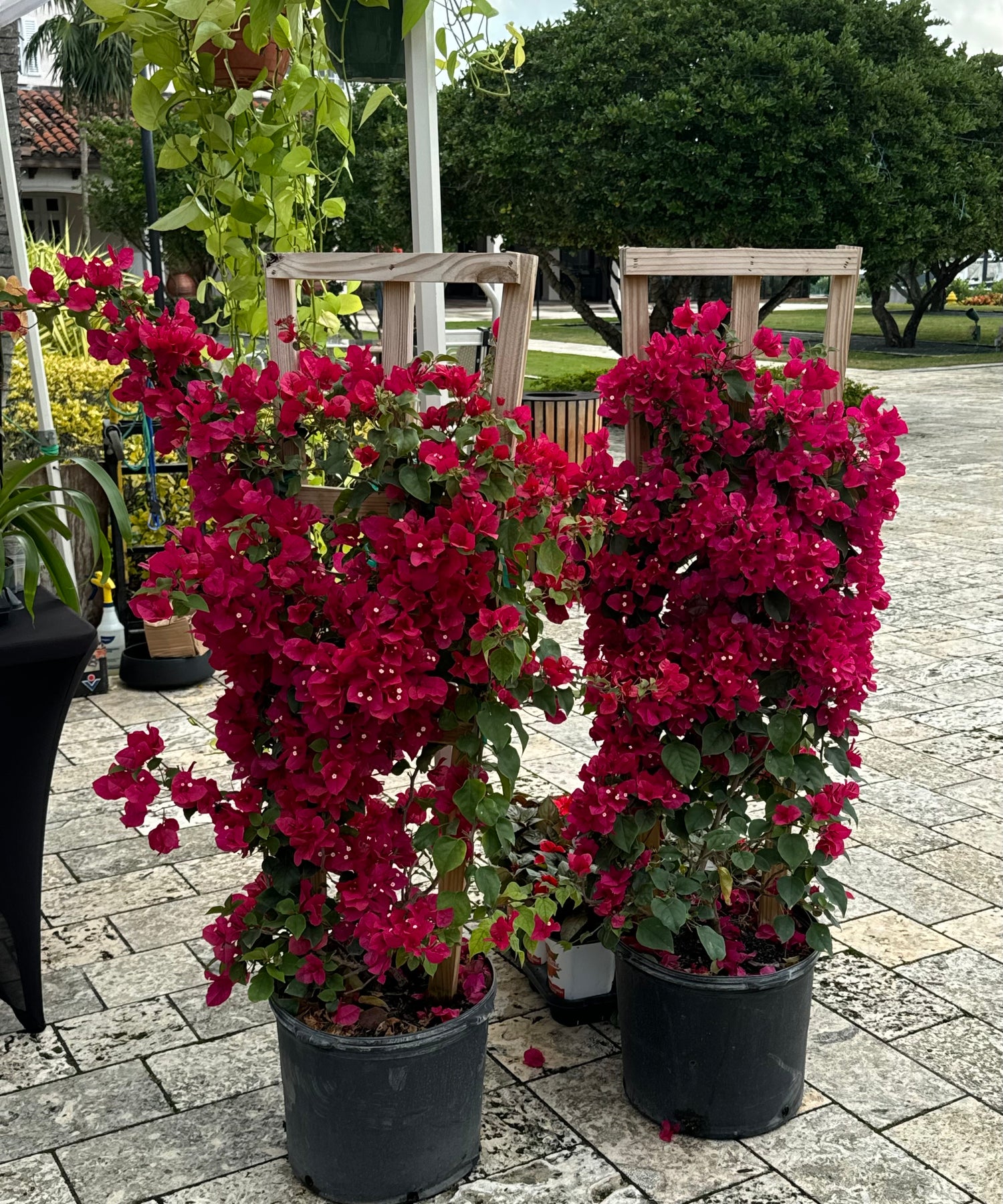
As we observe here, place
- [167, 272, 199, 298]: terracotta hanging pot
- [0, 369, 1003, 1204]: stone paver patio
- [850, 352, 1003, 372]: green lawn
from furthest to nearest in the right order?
[167, 272, 199, 298]: terracotta hanging pot < [850, 352, 1003, 372]: green lawn < [0, 369, 1003, 1204]: stone paver patio

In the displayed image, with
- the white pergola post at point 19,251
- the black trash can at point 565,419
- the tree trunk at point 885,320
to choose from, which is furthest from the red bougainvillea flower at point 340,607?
the tree trunk at point 885,320

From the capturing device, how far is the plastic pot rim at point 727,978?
89.3 inches

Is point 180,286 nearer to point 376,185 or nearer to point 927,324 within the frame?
point 376,185

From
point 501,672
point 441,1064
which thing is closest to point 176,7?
point 501,672

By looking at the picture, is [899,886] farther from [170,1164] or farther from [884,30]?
[884,30]

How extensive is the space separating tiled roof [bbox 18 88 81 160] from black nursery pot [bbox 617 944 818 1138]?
1127 inches

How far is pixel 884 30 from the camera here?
1188 centimetres

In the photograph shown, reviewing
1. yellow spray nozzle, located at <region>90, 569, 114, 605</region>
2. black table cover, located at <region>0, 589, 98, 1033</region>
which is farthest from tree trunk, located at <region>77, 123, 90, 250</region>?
black table cover, located at <region>0, 589, 98, 1033</region>

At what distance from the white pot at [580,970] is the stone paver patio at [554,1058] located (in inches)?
3.3

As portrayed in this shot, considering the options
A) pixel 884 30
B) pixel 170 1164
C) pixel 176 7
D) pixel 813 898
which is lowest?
pixel 170 1164

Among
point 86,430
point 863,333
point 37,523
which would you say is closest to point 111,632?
point 86,430

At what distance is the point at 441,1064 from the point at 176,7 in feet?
6.74

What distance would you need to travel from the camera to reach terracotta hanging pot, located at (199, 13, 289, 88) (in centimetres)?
271

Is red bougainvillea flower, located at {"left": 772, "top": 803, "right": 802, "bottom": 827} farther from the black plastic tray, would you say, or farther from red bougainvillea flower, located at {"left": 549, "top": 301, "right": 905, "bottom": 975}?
the black plastic tray
